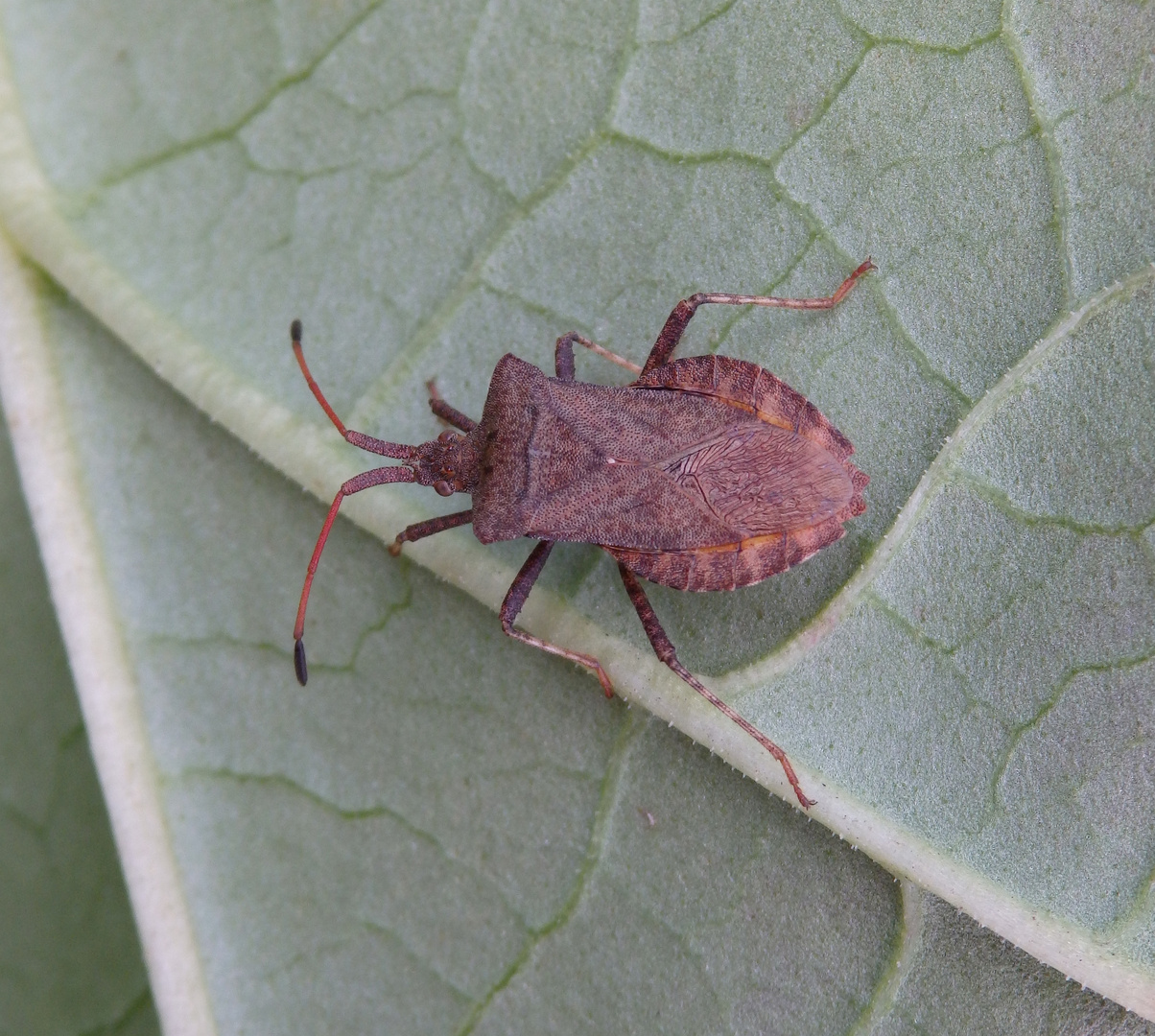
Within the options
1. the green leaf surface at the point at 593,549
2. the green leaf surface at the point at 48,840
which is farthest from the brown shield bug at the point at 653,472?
the green leaf surface at the point at 48,840

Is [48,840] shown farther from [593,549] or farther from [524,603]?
[593,549]

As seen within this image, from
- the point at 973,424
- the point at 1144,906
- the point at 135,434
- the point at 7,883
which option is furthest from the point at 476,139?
the point at 7,883

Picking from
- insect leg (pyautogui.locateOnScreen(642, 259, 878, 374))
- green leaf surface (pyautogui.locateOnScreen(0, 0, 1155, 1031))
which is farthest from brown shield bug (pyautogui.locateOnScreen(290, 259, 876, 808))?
green leaf surface (pyautogui.locateOnScreen(0, 0, 1155, 1031))

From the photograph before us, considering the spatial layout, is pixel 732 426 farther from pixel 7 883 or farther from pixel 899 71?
pixel 7 883

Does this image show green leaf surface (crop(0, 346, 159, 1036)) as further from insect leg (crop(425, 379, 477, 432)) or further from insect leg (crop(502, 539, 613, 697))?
insect leg (crop(502, 539, 613, 697))

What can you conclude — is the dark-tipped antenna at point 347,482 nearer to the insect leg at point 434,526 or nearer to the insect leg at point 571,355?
the insect leg at point 434,526

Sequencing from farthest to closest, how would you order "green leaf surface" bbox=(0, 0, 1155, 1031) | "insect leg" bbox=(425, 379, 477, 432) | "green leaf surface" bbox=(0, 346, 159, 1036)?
"green leaf surface" bbox=(0, 346, 159, 1036) → "insect leg" bbox=(425, 379, 477, 432) → "green leaf surface" bbox=(0, 0, 1155, 1031)

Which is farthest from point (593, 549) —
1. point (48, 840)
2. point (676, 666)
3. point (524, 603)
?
point (48, 840)
